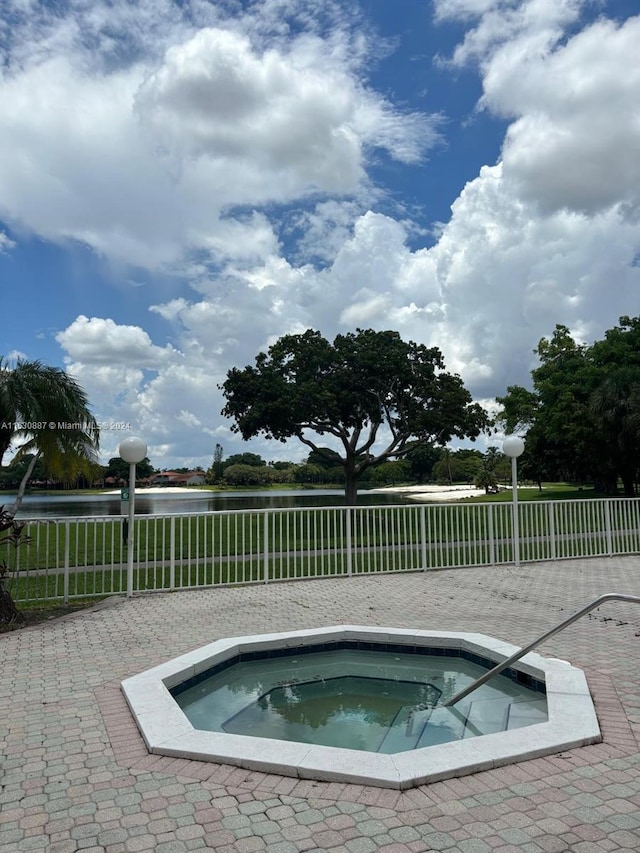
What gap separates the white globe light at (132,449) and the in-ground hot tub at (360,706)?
3.37m

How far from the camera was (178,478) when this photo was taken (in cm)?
7788

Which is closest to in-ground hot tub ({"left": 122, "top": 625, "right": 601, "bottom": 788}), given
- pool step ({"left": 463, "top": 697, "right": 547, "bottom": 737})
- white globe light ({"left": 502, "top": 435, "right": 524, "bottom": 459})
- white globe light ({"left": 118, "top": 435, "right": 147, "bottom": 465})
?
pool step ({"left": 463, "top": 697, "right": 547, "bottom": 737})

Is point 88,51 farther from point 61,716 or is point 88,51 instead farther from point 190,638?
point 61,716

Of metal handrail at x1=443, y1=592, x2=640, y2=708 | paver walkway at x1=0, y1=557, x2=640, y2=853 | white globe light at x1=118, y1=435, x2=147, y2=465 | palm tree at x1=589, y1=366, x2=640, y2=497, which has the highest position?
palm tree at x1=589, y1=366, x2=640, y2=497

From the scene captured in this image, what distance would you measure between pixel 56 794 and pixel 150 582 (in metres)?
6.27

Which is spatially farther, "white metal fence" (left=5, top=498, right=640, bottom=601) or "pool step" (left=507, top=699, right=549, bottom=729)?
"white metal fence" (left=5, top=498, right=640, bottom=601)

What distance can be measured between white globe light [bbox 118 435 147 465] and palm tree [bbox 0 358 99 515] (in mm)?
327

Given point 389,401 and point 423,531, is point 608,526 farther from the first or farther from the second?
point 389,401

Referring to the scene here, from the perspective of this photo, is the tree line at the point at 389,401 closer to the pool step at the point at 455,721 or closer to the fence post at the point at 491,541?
the fence post at the point at 491,541

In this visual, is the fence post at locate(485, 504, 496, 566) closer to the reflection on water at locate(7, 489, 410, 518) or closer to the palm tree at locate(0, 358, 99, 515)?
the palm tree at locate(0, 358, 99, 515)

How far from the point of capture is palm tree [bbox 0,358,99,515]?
21.0 feet

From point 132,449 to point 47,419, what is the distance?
1121 millimetres

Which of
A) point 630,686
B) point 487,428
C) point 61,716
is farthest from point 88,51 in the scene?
point 487,428

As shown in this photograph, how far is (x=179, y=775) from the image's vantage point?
271 cm
